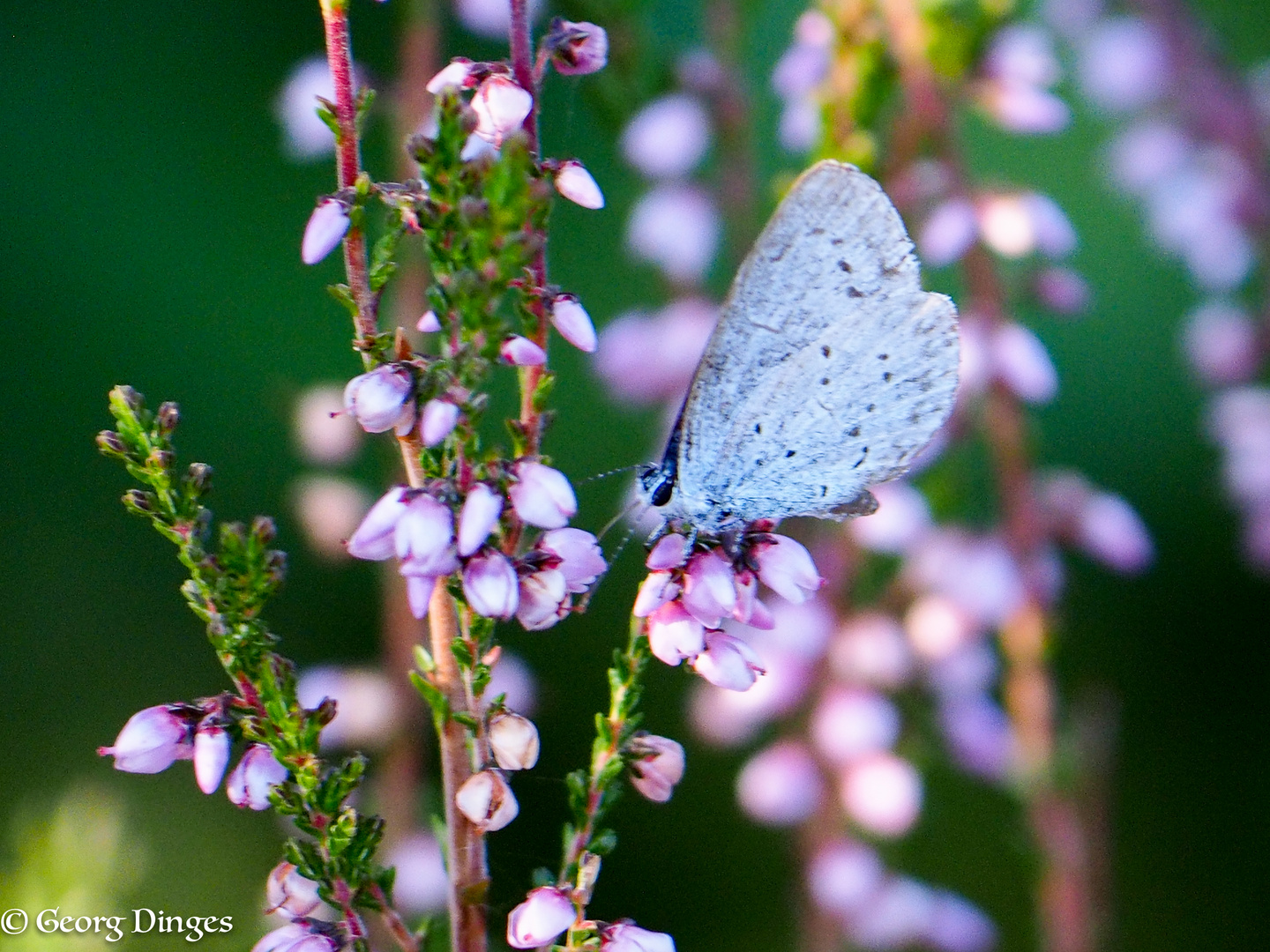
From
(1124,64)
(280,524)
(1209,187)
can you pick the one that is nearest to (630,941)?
(280,524)

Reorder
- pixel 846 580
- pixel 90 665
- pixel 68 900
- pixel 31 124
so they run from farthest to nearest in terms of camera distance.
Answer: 1. pixel 31 124
2. pixel 90 665
3. pixel 846 580
4. pixel 68 900

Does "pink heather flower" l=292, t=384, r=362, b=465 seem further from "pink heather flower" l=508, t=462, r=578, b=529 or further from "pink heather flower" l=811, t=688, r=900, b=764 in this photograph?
"pink heather flower" l=508, t=462, r=578, b=529

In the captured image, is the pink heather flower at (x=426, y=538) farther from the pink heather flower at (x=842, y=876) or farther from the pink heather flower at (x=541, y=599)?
the pink heather flower at (x=842, y=876)

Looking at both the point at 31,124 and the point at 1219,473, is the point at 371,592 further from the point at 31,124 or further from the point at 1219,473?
the point at 1219,473

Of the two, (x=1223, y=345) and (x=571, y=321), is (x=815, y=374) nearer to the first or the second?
(x=571, y=321)

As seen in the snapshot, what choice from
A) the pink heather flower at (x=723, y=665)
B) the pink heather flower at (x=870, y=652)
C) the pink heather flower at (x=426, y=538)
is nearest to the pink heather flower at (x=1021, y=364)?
the pink heather flower at (x=870, y=652)

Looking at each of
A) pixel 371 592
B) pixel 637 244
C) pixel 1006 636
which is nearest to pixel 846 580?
pixel 1006 636

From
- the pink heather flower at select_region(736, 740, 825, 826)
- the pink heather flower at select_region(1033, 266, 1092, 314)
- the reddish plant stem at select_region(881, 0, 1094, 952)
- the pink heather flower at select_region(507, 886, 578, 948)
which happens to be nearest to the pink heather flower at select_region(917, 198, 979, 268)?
the reddish plant stem at select_region(881, 0, 1094, 952)
